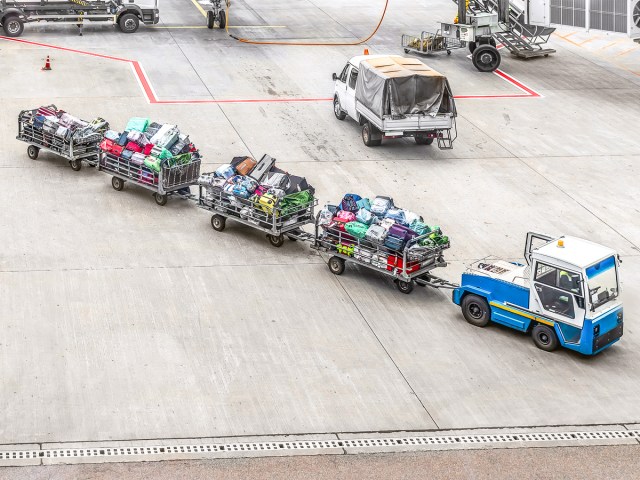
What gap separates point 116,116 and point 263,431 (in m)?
16.7

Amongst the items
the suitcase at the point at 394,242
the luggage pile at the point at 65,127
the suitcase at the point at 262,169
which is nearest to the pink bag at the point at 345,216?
the suitcase at the point at 394,242

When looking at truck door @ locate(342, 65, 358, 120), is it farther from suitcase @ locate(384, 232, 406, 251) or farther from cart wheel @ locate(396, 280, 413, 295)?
suitcase @ locate(384, 232, 406, 251)

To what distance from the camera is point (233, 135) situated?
29.3m

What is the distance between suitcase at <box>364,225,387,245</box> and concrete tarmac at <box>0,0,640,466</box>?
1.06 metres

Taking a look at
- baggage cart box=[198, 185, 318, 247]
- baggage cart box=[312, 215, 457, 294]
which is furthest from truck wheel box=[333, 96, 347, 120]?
baggage cart box=[312, 215, 457, 294]

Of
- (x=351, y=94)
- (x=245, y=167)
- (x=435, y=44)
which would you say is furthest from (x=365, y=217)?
(x=435, y=44)

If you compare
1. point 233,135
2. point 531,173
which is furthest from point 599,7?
point 233,135

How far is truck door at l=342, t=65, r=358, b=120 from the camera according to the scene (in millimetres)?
29906

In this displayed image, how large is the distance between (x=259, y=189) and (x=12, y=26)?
20834 millimetres

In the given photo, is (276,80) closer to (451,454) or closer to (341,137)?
(341,137)

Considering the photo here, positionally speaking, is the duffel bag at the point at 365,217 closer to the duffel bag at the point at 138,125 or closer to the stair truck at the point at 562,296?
the stair truck at the point at 562,296

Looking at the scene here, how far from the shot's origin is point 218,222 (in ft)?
75.2

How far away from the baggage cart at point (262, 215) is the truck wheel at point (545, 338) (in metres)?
5.66

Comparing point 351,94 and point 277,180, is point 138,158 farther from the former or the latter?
point 351,94
